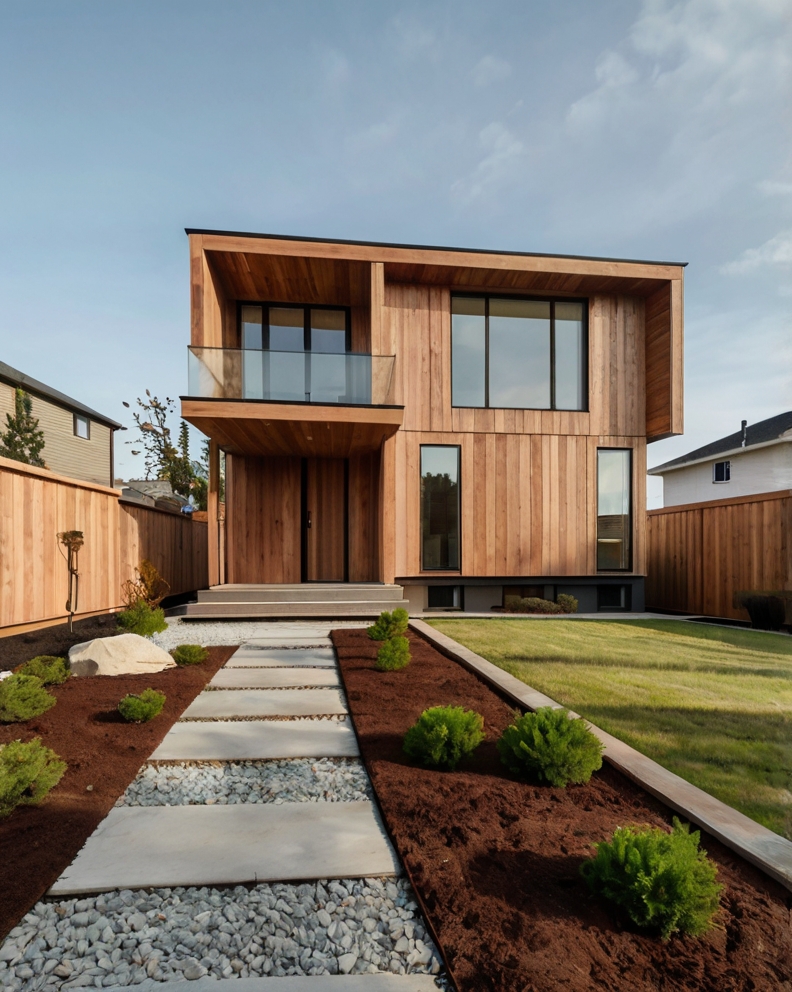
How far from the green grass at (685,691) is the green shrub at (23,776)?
2906mm

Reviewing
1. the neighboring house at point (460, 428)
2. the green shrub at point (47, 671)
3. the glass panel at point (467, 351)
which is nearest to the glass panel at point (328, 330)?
the neighboring house at point (460, 428)

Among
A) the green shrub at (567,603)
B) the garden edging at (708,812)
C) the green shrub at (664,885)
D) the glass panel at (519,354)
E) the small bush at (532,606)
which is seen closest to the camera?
the green shrub at (664,885)

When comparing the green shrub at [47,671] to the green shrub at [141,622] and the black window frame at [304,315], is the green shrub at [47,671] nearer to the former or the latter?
the green shrub at [141,622]

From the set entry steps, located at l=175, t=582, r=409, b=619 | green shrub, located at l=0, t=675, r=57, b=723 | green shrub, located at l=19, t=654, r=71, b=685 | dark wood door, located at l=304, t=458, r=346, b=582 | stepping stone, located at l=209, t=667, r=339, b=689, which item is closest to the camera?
green shrub, located at l=0, t=675, r=57, b=723

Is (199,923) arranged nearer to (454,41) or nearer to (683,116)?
(683,116)

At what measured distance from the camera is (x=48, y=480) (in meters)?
6.63

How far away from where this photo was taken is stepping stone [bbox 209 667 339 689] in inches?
179

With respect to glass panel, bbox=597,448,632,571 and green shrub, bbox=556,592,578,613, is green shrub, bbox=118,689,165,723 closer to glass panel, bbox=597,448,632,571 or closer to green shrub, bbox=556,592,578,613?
green shrub, bbox=556,592,578,613

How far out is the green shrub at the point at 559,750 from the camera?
8.30 feet

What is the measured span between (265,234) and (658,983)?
10541 millimetres

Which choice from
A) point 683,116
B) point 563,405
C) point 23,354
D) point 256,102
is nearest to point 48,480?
point 256,102

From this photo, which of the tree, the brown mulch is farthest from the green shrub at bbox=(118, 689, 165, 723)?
the tree

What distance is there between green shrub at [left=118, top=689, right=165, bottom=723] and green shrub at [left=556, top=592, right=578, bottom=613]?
8.48 metres

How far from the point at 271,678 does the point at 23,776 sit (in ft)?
8.32
